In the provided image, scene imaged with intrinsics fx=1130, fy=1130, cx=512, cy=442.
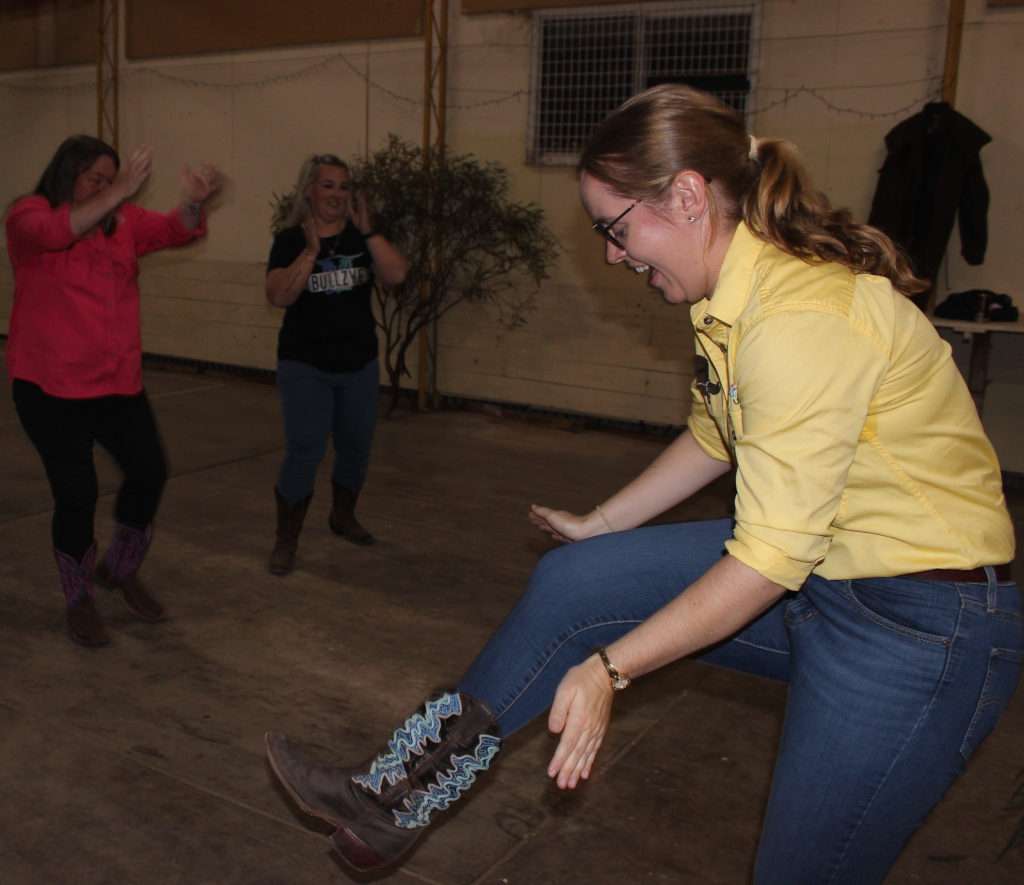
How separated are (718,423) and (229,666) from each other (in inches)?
91.9

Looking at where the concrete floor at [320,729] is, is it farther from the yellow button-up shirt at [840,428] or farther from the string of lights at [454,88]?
the string of lights at [454,88]

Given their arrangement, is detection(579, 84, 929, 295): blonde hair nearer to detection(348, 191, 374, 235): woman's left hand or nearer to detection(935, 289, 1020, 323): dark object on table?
detection(348, 191, 374, 235): woman's left hand

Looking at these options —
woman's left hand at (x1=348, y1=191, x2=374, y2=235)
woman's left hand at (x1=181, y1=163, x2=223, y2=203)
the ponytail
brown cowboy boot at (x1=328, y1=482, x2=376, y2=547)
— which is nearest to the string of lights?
woman's left hand at (x1=348, y1=191, x2=374, y2=235)

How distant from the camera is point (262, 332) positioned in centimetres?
950

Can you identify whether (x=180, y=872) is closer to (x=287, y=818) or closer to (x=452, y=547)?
(x=287, y=818)

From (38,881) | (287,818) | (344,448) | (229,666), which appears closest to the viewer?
(38,881)

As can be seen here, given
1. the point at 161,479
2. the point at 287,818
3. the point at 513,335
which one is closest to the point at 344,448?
the point at 161,479

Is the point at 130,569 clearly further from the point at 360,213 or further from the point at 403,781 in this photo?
the point at 403,781

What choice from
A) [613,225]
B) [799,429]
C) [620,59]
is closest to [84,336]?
[613,225]

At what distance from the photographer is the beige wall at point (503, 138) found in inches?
254

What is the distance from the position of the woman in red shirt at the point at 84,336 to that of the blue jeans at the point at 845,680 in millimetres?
2226

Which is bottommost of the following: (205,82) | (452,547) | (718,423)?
(452,547)

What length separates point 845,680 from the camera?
60.0 inches

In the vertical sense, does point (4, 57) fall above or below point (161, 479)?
above
